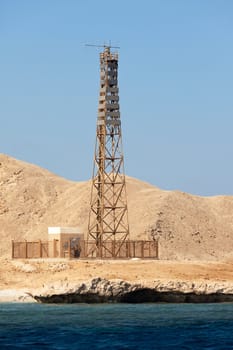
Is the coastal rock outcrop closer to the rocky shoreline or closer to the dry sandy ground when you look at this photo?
the rocky shoreline

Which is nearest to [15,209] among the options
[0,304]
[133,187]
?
[133,187]

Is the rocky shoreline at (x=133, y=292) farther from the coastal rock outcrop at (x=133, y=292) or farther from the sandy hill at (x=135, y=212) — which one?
the sandy hill at (x=135, y=212)

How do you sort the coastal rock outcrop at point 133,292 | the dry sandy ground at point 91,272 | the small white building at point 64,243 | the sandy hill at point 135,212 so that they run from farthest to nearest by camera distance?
the sandy hill at point 135,212 < the small white building at point 64,243 < the dry sandy ground at point 91,272 < the coastal rock outcrop at point 133,292

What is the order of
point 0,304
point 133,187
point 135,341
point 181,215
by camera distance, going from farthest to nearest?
point 133,187 < point 181,215 < point 0,304 < point 135,341

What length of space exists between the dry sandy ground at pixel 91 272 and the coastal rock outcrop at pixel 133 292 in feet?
1.76

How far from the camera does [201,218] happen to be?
114m

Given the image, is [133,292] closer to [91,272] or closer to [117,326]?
[91,272]

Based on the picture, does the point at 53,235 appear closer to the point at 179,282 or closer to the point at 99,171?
the point at 99,171

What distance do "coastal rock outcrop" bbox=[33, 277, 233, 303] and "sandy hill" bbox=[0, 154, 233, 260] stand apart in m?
38.0

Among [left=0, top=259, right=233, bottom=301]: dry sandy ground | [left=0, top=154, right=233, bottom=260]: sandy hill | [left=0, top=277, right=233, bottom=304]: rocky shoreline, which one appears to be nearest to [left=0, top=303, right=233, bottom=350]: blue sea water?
[left=0, top=277, right=233, bottom=304]: rocky shoreline

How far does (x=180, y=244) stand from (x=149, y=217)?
5.82 m

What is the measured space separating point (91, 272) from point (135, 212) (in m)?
46.1

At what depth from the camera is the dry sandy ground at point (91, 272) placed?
61781 millimetres

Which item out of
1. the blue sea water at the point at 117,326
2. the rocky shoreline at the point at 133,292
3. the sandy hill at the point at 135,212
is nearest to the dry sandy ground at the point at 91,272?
the rocky shoreline at the point at 133,292
